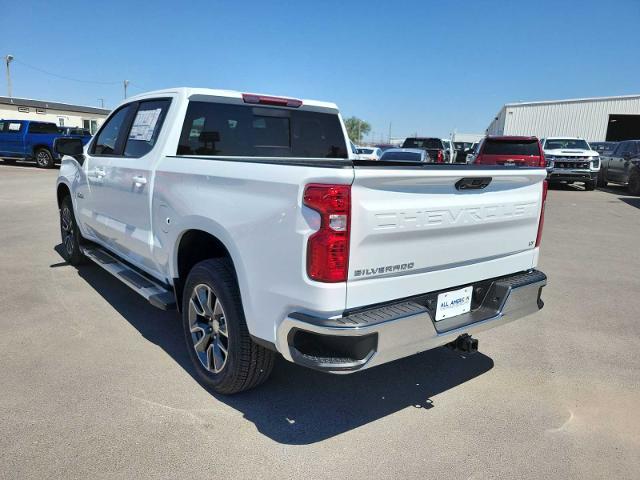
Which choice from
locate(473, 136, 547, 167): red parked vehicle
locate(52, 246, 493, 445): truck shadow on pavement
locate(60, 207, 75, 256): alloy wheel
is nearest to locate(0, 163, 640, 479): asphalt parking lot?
locate(52, 246, 493, 445): truck shadow on pavement

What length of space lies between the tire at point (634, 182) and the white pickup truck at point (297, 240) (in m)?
16.1

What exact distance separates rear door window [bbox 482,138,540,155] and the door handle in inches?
500

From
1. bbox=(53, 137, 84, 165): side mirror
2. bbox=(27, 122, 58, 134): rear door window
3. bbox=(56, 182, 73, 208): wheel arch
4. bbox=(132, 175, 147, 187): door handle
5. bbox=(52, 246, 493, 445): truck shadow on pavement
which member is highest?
bbox=(27, 122, 58, 134): rear door window

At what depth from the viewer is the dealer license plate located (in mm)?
2836

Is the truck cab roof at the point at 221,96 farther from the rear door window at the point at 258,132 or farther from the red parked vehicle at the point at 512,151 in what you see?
the red parked vehicle at the point at 512,151

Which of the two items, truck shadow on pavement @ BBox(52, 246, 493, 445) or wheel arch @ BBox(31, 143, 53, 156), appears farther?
wheel arch @ BBox(31, 143, 53, 156)

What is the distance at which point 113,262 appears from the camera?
15.5 ft

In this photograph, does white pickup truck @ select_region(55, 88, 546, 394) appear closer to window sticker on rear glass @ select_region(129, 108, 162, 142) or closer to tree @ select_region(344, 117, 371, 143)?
window sticker on rear glass @ select_region(129, 108, 162, 142)

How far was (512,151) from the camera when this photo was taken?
574 inches

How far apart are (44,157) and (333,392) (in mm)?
22834

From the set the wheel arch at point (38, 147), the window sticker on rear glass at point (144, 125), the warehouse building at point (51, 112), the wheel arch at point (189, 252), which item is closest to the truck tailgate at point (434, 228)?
the wheel arch at point (189, 252)

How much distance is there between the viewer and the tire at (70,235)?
19.2ft

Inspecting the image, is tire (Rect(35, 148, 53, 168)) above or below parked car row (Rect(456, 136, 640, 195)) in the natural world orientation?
below

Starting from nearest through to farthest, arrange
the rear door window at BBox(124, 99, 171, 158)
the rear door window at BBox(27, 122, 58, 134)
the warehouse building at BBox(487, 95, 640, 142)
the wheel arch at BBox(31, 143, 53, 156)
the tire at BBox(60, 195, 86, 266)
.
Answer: the rear door window at BBox(124, 99, 171, 158)
the tire at BBox(60, 195, 86, 266)
the rear door window at BBox(27, 122, 58, 134)
the wheel arch at BBox(31, 143, 53, 156)
the warehouse building at BBox(487, 95, 640, 142)
